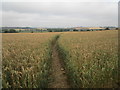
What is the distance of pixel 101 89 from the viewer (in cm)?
288

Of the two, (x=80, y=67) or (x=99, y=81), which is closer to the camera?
(x=99, y=81)

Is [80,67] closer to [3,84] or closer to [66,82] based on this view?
[66,82]

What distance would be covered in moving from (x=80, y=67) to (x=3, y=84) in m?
2.54

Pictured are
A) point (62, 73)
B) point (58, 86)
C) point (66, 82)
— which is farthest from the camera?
point (62, 73)

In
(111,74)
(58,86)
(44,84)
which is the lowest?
(58,86)

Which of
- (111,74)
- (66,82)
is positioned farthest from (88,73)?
(66,82)

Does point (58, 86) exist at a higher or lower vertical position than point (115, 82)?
lower

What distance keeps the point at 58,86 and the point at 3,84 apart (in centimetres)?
177

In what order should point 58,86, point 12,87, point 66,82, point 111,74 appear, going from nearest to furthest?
point 12,87 < point 111,74 < point 58,86 < point 66,82

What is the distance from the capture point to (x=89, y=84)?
9.58 ft

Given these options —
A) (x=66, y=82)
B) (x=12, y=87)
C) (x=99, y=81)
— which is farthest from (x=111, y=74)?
(x=12, y=87)

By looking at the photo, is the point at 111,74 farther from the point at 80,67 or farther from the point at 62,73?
the point at 62,73

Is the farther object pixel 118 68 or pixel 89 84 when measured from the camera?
pixel 118 68

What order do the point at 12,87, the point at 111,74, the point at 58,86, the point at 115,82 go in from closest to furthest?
1. the point at 12,87
2. the point at 115,82
3. the point at 111,74
4. the point at 58,86
